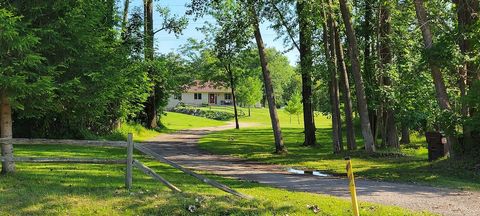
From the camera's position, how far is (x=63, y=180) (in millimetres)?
10789

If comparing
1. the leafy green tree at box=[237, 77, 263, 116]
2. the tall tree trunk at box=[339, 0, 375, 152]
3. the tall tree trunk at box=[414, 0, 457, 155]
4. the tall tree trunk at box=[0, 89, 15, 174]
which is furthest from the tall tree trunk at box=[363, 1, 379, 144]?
the leafy green tree at box=[237, 77, 263, 116]

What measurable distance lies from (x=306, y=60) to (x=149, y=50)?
10479 mm

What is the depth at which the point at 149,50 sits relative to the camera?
3031 cm

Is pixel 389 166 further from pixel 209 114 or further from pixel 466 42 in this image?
pixel 209 114

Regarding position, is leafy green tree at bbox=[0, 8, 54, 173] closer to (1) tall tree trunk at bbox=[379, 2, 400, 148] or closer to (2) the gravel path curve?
(2) the gravel path curve

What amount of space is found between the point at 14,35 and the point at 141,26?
25611 mm

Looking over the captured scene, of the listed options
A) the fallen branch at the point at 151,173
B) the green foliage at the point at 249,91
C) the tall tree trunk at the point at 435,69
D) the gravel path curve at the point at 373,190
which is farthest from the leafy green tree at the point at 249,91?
the fallen branch at the point at 151,173

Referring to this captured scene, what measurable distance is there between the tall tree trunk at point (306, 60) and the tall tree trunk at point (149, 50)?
9197 millimetres

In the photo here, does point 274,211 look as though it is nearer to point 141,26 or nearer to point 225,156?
point 225,156

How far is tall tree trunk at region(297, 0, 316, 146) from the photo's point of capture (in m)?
23.5

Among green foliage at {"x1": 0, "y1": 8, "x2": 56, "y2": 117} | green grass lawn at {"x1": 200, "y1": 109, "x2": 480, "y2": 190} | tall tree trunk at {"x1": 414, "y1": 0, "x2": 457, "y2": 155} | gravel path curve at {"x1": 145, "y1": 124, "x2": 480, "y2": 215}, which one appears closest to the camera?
green foliage at {"x1": 0, "y1": 8, "x2": 56, "y2": 117}

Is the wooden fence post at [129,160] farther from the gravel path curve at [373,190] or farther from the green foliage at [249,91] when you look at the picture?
the green foliage at [249,91]

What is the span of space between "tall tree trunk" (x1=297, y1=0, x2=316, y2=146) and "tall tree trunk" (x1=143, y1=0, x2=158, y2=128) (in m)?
9.20

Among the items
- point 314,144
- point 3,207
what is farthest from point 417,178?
point 314,144
